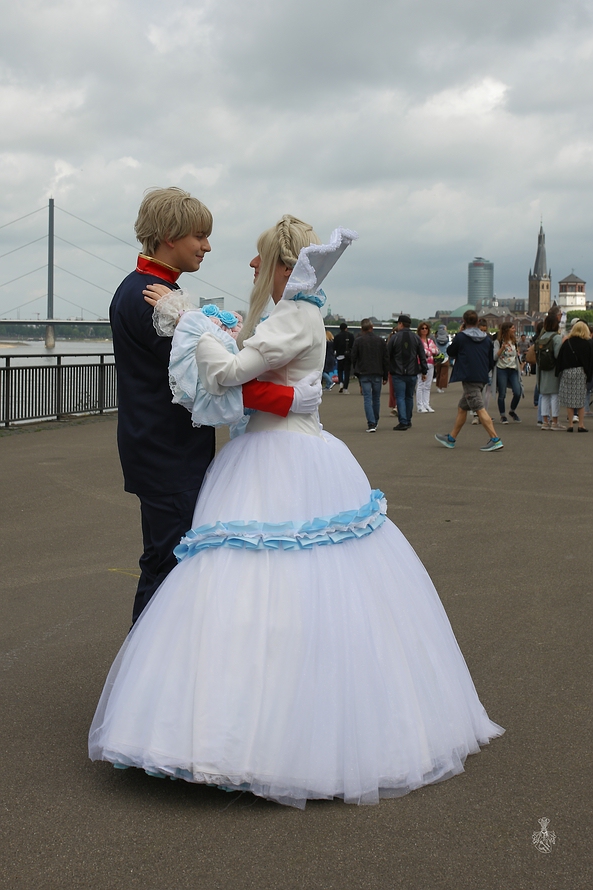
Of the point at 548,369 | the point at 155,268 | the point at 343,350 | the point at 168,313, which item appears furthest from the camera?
the point at 343,350

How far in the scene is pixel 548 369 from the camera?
16250 mm

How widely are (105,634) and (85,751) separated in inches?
56.7

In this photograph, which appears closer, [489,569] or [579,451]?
[489,569]

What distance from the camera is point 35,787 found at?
3.22 metres

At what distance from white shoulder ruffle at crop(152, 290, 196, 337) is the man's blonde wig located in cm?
27

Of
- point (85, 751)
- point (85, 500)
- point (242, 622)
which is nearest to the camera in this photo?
point (242, 622)

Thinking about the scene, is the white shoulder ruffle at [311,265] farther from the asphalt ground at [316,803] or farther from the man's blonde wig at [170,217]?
the asphalt ground at [316,803]

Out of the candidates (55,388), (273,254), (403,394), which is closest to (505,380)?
(403,394)

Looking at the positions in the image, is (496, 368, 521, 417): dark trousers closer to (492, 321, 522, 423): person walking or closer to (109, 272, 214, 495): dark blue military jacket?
(492, 321, 522, 423): person walking

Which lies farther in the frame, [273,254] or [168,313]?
[273,254]

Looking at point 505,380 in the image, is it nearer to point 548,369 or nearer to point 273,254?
point 548,369

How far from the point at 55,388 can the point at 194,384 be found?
14.7 metres

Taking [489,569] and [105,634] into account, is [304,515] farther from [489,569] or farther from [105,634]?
[489,569]

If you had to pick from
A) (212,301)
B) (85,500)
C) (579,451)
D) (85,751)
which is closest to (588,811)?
(85,751)
